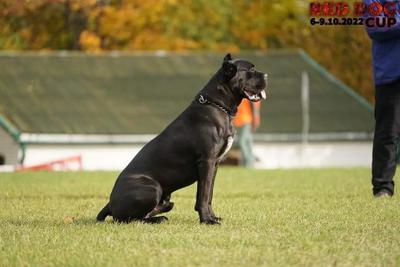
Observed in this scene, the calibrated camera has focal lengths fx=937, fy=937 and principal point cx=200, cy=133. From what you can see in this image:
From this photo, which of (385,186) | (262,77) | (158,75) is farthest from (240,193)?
(158,75)

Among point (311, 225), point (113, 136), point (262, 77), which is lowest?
point (113, 136)

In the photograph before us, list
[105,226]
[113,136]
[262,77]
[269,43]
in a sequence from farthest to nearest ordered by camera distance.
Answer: [269,43] < [113,136] < [262,77] < [105,226]

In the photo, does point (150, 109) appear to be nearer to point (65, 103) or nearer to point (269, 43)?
point (65, 103)

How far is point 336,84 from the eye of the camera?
30.3m

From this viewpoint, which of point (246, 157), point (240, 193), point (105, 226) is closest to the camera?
point (105, 226)

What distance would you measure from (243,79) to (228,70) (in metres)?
0.17

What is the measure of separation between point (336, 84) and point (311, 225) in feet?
75.0

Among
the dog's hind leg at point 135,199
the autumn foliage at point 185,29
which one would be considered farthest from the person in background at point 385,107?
the autumn foliage at point 185,29

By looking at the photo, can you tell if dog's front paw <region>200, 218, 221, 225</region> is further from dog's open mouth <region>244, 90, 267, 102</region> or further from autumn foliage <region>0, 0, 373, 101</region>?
autumn foliage <region>0, 0, 373, 101</region>

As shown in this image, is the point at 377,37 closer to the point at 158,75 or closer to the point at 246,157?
the point at 246,157

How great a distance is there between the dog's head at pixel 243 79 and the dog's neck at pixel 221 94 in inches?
1.5

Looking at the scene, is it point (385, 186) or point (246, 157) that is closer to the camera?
point (385, 186)

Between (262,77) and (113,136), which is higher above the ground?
(262,77)

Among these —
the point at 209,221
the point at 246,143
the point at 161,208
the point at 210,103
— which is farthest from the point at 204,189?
the point at 246,143
